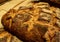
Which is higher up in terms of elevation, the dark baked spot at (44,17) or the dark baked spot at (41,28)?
the dark baked spot at (44,17)

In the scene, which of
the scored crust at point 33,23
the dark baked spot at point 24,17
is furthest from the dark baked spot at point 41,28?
the dark baked spot at point 24,17

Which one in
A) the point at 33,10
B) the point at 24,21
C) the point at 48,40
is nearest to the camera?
the point at 48,40

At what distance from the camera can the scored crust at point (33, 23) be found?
790 millimetres

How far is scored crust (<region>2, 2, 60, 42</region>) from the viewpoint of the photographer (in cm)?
79

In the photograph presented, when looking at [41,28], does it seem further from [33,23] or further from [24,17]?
[24,17]

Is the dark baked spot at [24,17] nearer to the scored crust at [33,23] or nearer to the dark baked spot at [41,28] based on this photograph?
the scored crust at [33,23]

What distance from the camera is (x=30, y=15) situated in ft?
3.09

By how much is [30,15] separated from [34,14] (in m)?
0.04

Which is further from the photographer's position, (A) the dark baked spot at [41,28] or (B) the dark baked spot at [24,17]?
(B) the dark baked spot at [24,17]

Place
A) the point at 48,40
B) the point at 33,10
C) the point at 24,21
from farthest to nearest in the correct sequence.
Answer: the point at 33,10 < the point at 24,21 < the point at 48,40

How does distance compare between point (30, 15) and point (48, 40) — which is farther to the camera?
point (30, 15)

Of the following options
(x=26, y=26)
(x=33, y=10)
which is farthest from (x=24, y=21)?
(x=33, y=10)

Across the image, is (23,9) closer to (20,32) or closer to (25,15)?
(25,15)

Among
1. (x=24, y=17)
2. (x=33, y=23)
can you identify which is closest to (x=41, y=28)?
(x=33, y=23)
